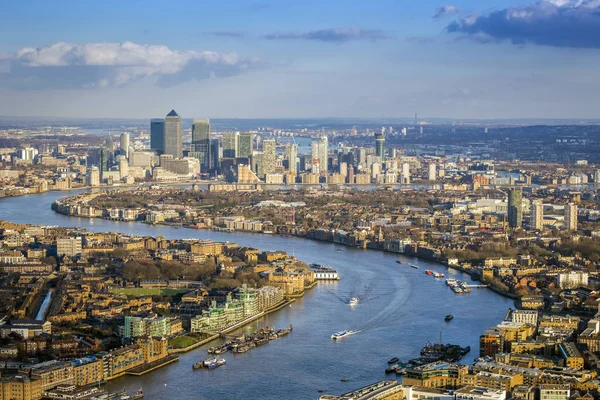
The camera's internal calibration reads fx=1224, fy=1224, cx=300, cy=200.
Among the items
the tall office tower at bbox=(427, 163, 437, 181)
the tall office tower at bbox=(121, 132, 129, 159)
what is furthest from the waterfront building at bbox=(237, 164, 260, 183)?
the tall office tower at bbox=(121, 132, 129, 159)

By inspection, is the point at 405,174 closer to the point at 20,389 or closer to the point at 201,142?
the point at 201,142

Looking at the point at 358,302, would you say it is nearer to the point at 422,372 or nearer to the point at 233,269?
the point at 233,269

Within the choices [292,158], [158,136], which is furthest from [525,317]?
[158,136]

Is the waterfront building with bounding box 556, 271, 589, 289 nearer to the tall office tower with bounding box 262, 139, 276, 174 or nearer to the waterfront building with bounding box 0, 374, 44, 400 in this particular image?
the waterfront building with bounding box 0, 374, 44, 400

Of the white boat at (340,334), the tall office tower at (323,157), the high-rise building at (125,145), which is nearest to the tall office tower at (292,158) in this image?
the tall office tower at (323,157)

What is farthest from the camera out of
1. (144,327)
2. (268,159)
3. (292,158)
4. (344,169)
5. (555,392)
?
(292,158)

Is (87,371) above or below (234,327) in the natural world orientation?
above

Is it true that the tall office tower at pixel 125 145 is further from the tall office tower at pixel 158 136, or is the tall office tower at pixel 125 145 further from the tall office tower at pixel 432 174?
the tall office tower at pixel 432 174
